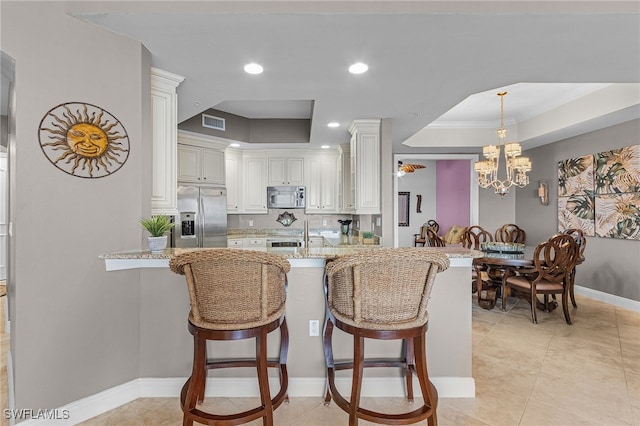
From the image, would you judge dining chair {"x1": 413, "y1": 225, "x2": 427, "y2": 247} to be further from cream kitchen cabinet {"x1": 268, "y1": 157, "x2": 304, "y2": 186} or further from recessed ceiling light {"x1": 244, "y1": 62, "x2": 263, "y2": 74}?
recessed ceiling light {"x1": 244, "y1": 62, "x2": 263, "y2": 74}

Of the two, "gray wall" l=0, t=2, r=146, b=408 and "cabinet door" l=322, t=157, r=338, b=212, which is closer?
"gray wall" l=0, t=2, r=146, b=408

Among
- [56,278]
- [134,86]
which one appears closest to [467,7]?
[134,86]

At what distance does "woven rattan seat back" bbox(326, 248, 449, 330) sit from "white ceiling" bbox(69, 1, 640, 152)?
1403mm

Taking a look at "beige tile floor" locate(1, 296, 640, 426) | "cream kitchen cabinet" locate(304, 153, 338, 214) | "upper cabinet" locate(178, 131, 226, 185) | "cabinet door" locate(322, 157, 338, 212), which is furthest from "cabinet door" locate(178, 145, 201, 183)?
"beige tile floor" locate(1, 296, 640, 426)

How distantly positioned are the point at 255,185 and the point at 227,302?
4086 millimetres

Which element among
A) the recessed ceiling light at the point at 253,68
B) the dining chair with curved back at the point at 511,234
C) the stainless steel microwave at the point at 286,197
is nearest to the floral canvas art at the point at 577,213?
the dining chair with curved back at the point at 511,234

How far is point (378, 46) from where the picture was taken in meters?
2.18

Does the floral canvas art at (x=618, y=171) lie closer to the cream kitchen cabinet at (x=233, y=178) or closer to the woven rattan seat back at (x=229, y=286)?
the woven rattan seat back at (x=229, y=286)

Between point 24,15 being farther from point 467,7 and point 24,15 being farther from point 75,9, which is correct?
point 467,7

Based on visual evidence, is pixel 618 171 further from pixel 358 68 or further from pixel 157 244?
pixel 157 244

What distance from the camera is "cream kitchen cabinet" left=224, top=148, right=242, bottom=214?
5.31m

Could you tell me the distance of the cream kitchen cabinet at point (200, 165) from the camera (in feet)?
14.6

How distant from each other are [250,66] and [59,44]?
116 centimetres

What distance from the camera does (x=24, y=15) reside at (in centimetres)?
178
